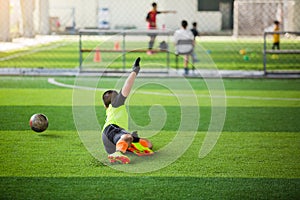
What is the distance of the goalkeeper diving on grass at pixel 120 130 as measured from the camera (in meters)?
7.43

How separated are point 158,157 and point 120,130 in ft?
1.79

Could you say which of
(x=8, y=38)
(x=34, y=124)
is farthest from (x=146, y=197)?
(x=8, y=38)

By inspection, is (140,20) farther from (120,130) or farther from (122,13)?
(120,130)

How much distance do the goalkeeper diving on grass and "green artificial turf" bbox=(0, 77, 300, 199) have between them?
0.67 feet

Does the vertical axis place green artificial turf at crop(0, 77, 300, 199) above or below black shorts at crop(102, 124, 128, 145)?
below

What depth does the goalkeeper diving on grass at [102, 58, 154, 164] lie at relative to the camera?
7426mm

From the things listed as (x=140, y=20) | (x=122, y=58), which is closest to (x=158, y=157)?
(x=122, y=58)

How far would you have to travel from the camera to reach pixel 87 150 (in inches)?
318

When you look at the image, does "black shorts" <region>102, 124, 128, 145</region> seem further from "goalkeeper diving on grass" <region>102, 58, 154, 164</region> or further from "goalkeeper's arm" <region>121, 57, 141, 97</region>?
"goalkeeper's arm" <region>121, 57, 141, 97</region>

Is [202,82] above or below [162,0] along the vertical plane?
below

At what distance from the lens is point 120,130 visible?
7656 mm

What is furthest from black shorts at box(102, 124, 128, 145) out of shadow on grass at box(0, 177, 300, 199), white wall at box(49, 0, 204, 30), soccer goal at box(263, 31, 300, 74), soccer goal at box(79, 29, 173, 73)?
white wall at box(49, 0, 204, 30)

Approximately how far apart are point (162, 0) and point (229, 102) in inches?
1190

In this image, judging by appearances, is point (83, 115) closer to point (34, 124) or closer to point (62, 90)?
point (34, 124)
